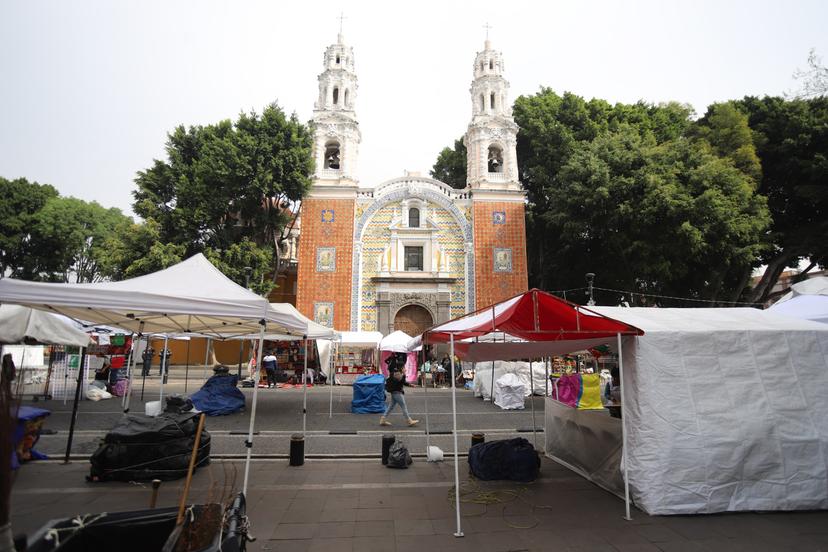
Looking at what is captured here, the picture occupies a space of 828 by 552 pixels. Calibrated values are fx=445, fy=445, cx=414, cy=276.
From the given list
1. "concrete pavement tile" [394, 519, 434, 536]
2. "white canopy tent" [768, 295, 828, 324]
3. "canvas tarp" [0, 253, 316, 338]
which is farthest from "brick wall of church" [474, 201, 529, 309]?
"concrete pavement tile" [394, 519, 434, 536]

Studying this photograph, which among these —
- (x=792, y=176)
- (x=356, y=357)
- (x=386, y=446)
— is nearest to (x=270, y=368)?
(x=356, y=357)

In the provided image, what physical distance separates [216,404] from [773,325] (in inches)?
478

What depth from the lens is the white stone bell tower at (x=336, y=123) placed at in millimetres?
25547

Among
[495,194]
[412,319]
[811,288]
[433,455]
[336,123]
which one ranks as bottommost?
[433,455]

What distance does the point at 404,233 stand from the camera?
25.5 metres

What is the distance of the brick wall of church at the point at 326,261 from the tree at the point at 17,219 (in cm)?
→ 1911

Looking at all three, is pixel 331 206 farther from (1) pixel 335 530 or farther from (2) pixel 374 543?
(2) pixel 374 543

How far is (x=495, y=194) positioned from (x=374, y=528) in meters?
22.7

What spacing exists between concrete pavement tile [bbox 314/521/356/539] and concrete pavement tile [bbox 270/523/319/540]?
6 cm

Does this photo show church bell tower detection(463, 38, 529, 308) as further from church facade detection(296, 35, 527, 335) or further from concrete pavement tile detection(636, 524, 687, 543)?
concrete pavement tile detection(636, 524, 687, 543)

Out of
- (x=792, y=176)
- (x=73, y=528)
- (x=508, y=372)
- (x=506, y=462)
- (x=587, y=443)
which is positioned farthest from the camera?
(x=792, y=176)

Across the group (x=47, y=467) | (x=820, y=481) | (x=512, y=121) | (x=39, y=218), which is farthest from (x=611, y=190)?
(x=39, y=218)

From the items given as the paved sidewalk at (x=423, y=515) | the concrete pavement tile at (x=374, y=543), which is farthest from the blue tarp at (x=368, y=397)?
the concrete pavement tile at (x=374, y=543)

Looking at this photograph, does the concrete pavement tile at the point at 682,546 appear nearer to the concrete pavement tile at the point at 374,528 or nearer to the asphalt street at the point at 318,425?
the concrete pavement tile at the point at 374,528
